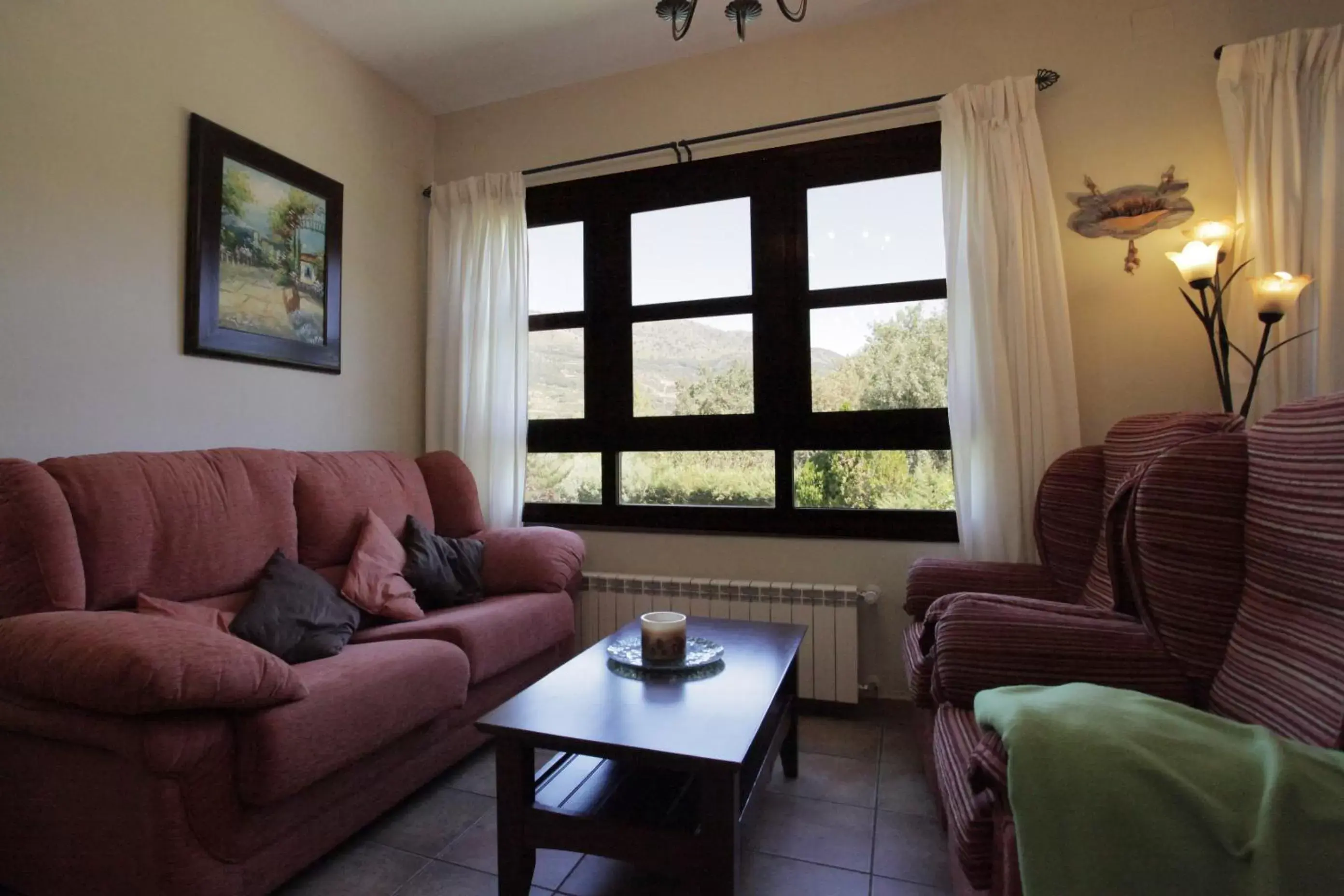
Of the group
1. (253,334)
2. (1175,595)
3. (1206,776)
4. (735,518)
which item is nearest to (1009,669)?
(1175,595)

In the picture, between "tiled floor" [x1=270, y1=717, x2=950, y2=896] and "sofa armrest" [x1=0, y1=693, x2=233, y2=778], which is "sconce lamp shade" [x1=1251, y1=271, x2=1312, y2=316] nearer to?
"tiled floor" [x1=270, y1=717, x2=950, y2=896]

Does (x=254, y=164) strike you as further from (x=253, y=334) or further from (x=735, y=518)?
(x=735, y=518)

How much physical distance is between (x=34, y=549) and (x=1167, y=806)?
240 centimetres

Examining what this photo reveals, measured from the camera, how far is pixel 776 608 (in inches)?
108

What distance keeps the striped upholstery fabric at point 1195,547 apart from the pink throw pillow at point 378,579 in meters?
2.20

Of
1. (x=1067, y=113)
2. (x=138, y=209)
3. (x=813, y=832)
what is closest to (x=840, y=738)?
(x=813, y=832)

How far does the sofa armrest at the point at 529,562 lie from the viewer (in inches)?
106

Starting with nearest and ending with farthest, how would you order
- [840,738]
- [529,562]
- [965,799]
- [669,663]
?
[965,799]
[669,663]
[840,738]
[529,562]

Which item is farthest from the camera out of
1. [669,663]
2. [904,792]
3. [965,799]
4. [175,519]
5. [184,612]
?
[904,792]

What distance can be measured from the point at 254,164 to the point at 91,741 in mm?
2250

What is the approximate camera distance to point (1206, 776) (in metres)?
0.85

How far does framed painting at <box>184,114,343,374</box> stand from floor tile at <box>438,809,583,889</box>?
1.99 m

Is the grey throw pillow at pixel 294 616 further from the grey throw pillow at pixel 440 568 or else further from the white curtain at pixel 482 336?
the white curtain at pixel 482 336

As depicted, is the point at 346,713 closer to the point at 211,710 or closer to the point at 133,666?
the point at 211,710
